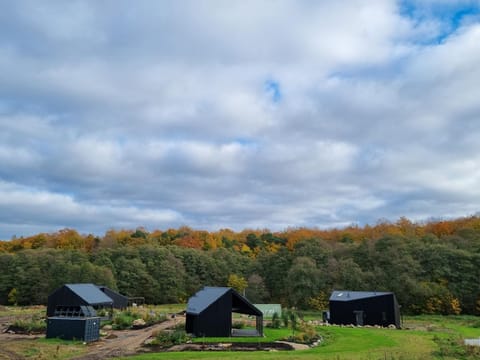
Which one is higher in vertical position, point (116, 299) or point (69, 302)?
point (69, 302)

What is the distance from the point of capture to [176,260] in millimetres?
67750

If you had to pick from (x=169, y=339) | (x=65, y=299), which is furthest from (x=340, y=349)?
(x=65, y=299)

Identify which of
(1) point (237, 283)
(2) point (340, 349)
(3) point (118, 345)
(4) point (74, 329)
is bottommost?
(3) point (118, 345)

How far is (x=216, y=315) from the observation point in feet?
93.6

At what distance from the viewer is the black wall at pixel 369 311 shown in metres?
37.0

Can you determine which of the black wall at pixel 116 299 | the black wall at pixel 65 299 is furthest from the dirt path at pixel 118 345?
the black wall at pixel 116 299

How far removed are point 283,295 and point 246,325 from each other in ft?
88.4

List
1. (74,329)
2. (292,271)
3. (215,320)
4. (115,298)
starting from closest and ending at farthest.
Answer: (74,329) < (215,320) < (115,298) < (292,271)

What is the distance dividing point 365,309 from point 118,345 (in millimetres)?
22743

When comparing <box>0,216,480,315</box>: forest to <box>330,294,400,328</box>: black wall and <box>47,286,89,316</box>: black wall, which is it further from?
<box>47,286,89,316</box>: black wall

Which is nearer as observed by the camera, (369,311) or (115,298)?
(369,311)

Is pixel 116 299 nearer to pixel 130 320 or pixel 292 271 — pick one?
pixel 130 320

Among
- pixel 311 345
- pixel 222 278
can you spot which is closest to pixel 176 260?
pixel 222 278

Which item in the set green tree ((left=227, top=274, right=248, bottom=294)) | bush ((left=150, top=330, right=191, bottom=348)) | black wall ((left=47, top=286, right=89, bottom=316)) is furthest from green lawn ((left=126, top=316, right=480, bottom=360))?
green tree ((left=227, top=274, right=248, bottom=294))
